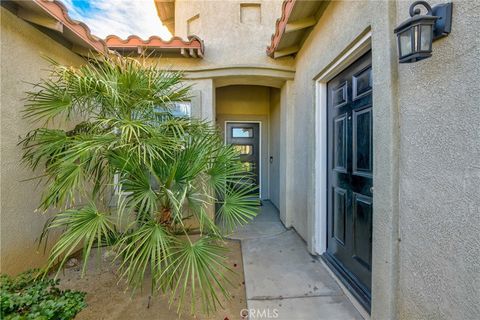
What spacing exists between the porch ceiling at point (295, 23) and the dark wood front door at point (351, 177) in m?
0.87

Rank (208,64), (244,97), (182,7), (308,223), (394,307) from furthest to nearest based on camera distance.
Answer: (244,97) < (182,7) < (208,64) < (308,223) < (394,307)

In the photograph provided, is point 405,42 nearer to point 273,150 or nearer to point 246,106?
point 273,150

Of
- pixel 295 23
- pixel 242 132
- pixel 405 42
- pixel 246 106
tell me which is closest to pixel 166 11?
pixel 246 106

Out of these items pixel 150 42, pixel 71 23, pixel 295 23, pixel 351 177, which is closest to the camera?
pixel 351 177

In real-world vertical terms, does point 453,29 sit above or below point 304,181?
above

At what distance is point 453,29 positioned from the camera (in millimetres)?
1111

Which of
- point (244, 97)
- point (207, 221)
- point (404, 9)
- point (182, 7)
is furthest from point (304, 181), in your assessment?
point (182, 7)

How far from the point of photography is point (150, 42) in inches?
131

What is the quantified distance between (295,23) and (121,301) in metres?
3.81

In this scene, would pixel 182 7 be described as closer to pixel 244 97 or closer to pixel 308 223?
pixel 244 97

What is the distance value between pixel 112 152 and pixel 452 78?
7.67 feet

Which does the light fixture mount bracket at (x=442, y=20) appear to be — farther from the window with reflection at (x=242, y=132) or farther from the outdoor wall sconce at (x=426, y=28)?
the window with reflection at (x=242, y=132)

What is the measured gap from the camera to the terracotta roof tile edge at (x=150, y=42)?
11.0 ft

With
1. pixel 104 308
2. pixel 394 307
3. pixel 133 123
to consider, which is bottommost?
pixel 104 308
